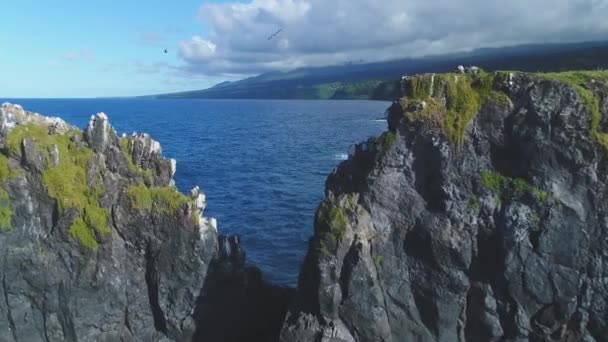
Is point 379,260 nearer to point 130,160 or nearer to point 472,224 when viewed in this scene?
point 472,224

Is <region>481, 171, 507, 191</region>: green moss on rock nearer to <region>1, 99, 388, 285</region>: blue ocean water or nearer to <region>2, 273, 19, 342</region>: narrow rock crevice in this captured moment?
<region>1, 99, 388, 285</region>: blue ocean water

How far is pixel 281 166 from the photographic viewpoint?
76625 mm

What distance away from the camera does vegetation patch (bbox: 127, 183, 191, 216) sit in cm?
2844

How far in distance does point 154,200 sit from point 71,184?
14.0 feet

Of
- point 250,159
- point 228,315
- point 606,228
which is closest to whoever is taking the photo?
point 606,228

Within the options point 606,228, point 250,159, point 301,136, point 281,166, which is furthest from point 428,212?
point 301,136

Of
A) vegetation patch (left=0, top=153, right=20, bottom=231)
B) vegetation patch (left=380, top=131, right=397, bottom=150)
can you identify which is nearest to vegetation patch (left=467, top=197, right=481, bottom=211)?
vegetation patch (left=380, top=131, right=397, bottom=150)

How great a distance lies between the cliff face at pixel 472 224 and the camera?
24.7 metres

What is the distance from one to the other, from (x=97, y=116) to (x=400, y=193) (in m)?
16.4

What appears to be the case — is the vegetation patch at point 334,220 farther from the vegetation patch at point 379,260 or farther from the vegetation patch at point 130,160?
the vegetation patch at point 130,160

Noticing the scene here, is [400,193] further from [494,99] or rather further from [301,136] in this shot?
[301,136]

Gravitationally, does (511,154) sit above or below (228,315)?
above

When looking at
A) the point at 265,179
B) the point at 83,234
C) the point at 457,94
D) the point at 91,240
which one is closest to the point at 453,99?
the point at 457,94

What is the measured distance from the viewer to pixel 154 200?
28.6 m
